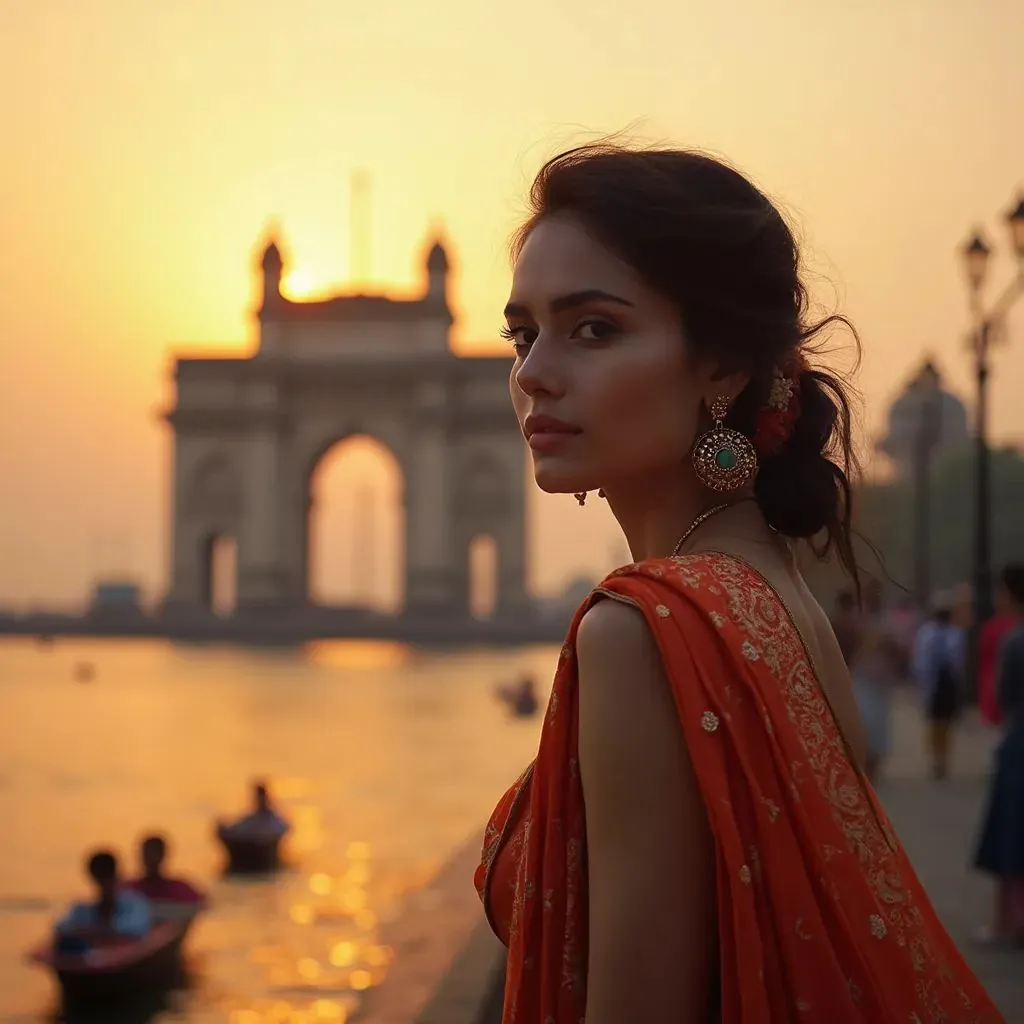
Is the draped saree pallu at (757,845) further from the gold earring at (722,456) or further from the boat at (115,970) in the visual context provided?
the boat at (115,970)

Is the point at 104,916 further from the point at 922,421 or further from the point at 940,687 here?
the point at 922,421

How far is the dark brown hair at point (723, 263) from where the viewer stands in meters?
2.08

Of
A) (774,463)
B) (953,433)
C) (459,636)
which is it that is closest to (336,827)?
(774,463)

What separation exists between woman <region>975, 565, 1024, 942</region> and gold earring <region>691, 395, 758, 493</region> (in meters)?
6.41

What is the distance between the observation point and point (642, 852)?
1.78m

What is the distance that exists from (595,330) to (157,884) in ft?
32.4

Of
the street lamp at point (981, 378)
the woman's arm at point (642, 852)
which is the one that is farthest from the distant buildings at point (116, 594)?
the woman's arm at point (642, 852)

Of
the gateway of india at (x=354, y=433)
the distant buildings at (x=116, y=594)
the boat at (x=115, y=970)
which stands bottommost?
the boat at (x=115, y=970)

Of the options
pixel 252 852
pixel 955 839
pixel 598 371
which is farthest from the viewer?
pixel 252 852

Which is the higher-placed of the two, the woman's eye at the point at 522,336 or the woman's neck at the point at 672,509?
the woman's eye at the point at 522,336

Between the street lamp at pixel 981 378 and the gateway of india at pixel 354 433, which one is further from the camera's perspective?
the gateway of india at pixel 354 433

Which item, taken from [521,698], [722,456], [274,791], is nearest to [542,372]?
[722,456]

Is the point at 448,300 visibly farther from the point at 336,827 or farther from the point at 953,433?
the point at 953,433

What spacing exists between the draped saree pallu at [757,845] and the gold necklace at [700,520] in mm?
143
